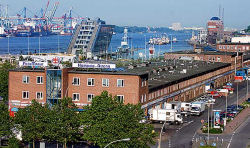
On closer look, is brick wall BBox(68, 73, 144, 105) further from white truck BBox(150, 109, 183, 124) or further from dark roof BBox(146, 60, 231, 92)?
dark roof BBox(146, 60, 231, 92)

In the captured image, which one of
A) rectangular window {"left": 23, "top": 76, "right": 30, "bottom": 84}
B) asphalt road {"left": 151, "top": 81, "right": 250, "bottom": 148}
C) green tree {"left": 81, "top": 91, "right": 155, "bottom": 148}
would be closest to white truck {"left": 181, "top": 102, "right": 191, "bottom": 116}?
asphalt road {"left": 151, "top": 81, "right": 250, "bottom": 148}

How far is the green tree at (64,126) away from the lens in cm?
4209

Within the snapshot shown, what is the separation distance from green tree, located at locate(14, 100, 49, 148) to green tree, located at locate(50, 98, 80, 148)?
0.77 m

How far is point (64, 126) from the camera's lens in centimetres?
4225

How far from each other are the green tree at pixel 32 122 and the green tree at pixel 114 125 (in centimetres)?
339

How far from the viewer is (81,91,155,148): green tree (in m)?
38.6

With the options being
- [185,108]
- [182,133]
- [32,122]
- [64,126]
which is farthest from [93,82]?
A: [32,122]

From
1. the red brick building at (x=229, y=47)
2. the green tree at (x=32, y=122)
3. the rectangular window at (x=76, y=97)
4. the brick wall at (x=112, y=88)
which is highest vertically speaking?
the red brick building at (x=229, y=47)

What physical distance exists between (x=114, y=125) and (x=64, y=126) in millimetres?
5384

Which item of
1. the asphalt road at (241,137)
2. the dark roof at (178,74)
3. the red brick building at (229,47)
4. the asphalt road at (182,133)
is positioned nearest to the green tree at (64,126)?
the asphalt road at (182,133)

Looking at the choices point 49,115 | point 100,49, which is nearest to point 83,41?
point 100,49

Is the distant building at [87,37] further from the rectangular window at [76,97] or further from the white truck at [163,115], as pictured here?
the white truck at [163,115]

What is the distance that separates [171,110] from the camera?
55.2m

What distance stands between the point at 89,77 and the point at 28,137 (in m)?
14.2
